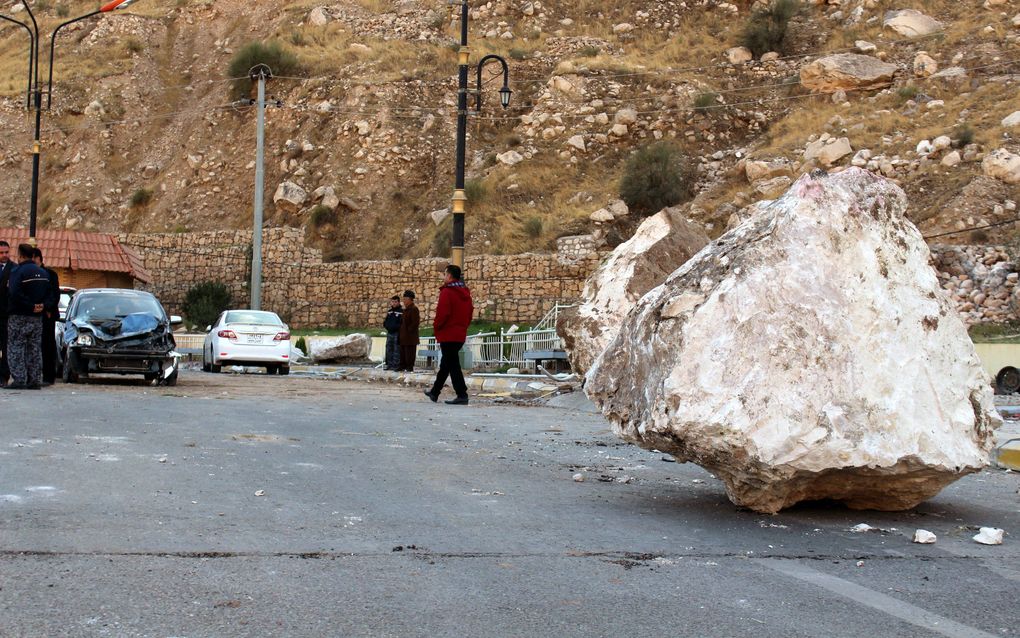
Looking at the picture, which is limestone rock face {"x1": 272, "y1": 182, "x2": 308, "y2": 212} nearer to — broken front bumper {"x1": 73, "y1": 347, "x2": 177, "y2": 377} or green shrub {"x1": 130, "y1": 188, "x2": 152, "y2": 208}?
green shrub {"x1": 130, "y1": 188, "x2": 152, "y2": 208}

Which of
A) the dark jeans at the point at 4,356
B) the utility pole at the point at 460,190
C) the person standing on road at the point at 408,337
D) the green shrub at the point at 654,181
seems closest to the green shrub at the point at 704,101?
the green shrub at the point at 654,181

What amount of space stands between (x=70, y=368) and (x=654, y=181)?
29135 millimetres

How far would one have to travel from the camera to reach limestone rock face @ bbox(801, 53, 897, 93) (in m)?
45.4

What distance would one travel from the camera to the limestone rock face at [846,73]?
4544 cm

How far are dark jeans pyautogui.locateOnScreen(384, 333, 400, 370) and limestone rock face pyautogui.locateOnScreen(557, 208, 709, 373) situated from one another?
24.1ft

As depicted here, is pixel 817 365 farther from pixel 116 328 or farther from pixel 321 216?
pixel 321 216

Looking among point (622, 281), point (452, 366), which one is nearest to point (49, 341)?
point (452, 366)

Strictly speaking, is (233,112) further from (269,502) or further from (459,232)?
(269,502)

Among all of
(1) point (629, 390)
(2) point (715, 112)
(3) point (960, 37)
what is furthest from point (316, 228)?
(1) point (629, 390)

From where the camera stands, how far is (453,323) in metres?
15.3

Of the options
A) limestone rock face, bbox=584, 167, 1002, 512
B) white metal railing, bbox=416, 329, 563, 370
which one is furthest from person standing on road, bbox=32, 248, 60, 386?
limestone rock face, bbox=584, 167, 1002, 512

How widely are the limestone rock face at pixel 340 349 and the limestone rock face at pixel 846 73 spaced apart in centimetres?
2631

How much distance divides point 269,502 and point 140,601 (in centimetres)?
234

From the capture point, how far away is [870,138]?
40.8 m
